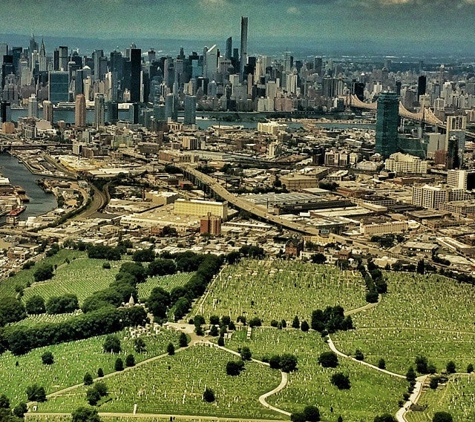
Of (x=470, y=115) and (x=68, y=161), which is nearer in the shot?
(x=68, y=161)

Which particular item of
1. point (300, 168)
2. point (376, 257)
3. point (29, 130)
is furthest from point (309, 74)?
point (376, 257)

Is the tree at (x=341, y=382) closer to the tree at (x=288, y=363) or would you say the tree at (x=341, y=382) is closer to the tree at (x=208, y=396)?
the tree at (x=288, y=363)

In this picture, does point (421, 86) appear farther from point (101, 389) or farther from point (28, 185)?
point (101, 389)

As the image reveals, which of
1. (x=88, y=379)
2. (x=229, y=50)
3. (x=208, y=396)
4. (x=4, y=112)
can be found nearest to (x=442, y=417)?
(x=208, y=396)

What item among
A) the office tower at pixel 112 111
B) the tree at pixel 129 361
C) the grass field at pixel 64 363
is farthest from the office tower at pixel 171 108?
the tree at pixel 129 361

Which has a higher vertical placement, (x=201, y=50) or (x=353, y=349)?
(x=201, y=50)

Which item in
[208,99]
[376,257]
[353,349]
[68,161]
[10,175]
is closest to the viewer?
[353,349]

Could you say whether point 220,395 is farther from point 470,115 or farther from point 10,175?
point 470,115
